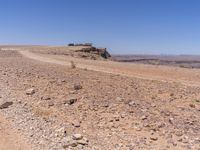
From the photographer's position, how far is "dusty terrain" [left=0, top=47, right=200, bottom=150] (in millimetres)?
11656

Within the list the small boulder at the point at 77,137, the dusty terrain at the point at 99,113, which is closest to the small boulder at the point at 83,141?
the dusty terrain at the point at 99,113

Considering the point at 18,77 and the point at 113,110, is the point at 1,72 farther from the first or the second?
the point at 113,110

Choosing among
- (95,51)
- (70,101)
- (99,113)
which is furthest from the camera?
(95,51)

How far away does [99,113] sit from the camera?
14297 mm

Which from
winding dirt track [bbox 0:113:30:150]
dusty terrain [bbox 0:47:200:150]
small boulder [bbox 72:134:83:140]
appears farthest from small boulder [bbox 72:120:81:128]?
winding dirt track [bbox 0:113:30:150]

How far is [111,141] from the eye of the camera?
38.0 ft

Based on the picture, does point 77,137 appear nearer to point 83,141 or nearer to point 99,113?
point 83,141

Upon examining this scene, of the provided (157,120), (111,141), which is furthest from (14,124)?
(157,120)

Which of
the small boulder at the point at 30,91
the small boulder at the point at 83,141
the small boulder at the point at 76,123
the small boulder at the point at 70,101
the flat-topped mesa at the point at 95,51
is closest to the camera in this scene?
the small boulder at the point at 83,141

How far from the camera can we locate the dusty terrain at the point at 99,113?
1166 cm

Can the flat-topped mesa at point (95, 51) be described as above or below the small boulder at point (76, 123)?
above

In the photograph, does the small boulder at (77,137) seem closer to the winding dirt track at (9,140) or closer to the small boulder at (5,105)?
the winding dirt track at (9,140)

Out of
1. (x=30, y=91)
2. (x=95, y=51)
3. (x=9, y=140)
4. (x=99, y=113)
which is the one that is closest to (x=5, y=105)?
(x=30, y=91)

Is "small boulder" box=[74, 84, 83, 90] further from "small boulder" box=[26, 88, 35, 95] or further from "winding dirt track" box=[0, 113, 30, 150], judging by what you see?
"winding dirt track" box=[0, 113, 30, 150]
